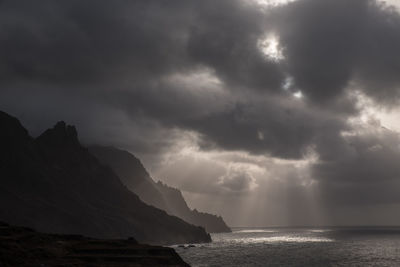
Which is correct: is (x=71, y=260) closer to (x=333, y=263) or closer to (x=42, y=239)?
(x=42, y=239)

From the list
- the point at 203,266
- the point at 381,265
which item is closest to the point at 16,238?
the point at 203,266

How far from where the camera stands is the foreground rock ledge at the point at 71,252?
66.9m

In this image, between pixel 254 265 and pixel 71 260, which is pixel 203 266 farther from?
pixel 71 260

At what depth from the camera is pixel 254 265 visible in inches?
4921

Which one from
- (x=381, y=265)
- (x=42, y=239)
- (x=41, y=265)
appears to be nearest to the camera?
(x=41, y=265)

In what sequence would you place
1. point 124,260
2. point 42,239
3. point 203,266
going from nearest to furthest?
point 124,260 < point 42,239 < point 203,266

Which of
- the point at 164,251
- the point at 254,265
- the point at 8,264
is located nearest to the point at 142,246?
the point at 164,251

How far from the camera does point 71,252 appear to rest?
7812 centimetres

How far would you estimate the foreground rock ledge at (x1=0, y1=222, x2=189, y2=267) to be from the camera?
2634 inches

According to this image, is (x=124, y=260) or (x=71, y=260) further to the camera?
(x=124, y=260)

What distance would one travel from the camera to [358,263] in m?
132

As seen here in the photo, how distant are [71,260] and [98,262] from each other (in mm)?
4735

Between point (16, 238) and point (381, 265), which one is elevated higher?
point (16, 238)

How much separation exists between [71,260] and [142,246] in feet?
57.8
